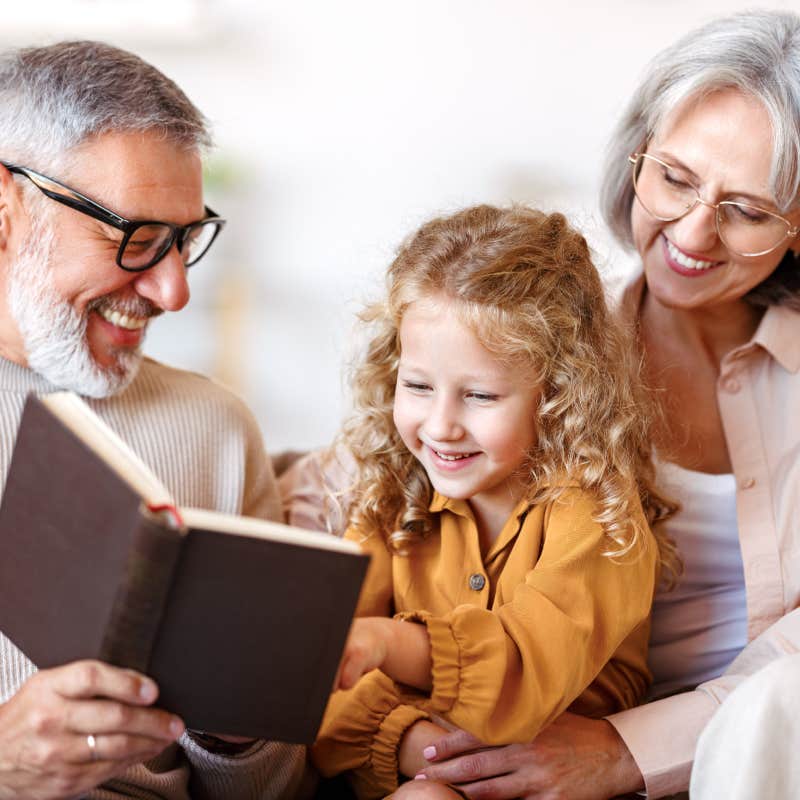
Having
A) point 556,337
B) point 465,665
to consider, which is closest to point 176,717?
point 465,665

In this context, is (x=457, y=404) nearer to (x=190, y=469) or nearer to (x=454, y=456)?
(x=454, y=456)

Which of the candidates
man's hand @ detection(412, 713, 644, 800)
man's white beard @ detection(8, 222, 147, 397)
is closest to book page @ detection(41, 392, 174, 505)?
man's white beard @ detection(8, 222, 147, 397)

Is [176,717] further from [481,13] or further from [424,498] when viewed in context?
[481,13]

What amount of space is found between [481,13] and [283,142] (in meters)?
0.83

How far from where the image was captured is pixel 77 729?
1.30 meters

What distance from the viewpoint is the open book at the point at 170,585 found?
3.92 feet

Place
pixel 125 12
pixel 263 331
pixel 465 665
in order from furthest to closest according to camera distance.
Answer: pixel 263 331 < pixel 125 12 < pixel 465 665

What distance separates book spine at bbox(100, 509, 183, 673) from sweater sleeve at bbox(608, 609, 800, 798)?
901 mm

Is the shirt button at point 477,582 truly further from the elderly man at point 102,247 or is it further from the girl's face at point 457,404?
the elderly man at point 102,247

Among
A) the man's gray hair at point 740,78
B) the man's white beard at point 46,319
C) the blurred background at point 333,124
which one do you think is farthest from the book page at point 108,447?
the blurred background at point 333,124

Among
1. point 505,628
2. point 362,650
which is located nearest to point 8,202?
point 362,650

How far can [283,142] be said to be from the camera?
12.9 ft

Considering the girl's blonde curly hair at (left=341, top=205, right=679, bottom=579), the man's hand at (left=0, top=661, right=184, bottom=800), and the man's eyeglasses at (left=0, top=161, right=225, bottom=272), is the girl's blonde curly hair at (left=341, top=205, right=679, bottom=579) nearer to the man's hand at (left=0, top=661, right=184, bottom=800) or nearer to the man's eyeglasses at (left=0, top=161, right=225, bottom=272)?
the man's eyeglasses at (left=0, top=161, right=225, bottom=272)

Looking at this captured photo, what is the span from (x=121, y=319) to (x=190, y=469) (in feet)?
1.01
